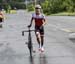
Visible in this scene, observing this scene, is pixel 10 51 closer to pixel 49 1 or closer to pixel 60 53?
pixel 60 53

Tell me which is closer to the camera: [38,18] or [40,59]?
[40,59]

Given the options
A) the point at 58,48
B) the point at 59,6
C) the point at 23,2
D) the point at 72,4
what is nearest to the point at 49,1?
the point at 59,6

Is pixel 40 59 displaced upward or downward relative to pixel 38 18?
downward

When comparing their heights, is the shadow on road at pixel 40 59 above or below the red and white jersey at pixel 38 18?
below

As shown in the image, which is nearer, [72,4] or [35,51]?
[35,51]

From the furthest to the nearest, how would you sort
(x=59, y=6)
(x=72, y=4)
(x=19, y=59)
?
(x=59, y=6) < (x=72, y=4) < (x=19, y=59)

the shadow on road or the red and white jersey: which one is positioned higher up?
the red and white jersey

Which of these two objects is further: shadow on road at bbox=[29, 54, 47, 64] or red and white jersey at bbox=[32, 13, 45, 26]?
red and white jersey at bbox=[32, 13, 45, 26]

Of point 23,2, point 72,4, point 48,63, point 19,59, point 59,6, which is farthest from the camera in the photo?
point 23,2

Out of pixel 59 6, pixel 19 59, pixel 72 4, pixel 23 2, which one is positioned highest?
pixel 19 59

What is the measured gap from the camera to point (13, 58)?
43.7 feet

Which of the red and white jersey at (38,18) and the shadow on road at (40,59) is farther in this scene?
the red and white jersey at (38,18)

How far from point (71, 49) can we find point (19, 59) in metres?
3.47

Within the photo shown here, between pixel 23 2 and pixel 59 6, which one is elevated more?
pixel 59 6
